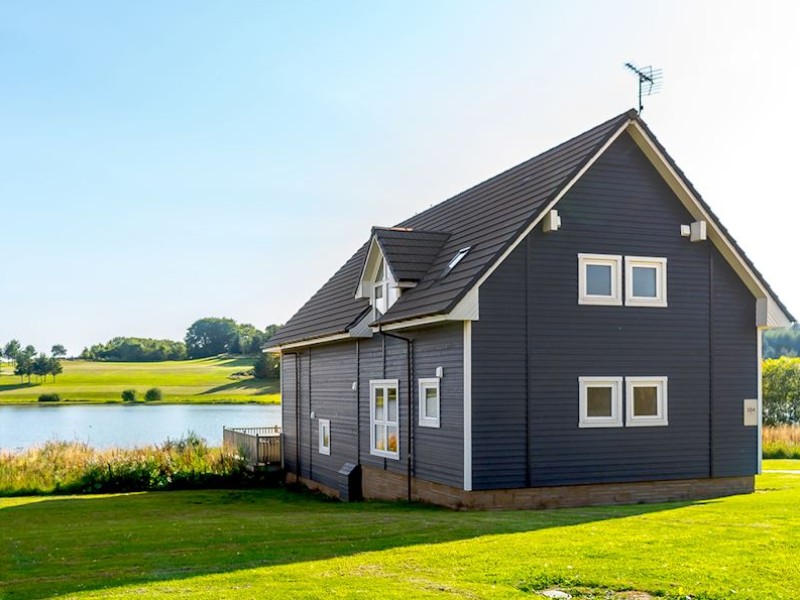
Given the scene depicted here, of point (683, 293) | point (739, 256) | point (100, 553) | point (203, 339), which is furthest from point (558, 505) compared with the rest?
point (203, 339)

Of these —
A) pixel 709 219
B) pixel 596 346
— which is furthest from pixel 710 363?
pixel 709 219

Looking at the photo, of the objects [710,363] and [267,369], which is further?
[267,369]

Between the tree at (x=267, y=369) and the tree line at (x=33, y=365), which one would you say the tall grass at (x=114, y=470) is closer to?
the tree at (x=267, y=369)

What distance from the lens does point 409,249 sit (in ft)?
64.4

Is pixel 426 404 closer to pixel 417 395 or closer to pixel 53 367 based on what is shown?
pixel 417 395

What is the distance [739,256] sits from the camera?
17938mm

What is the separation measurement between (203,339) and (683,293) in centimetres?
11744

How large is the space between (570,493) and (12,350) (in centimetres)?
10517

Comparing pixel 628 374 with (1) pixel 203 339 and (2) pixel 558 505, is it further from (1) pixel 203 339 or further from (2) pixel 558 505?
(1) pixel 203 339

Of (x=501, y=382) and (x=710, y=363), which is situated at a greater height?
(x=710, y=363)

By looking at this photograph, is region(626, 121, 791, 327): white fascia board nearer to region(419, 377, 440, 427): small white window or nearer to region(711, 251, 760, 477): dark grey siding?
region(711, 251, 760, 477): dark grey siding

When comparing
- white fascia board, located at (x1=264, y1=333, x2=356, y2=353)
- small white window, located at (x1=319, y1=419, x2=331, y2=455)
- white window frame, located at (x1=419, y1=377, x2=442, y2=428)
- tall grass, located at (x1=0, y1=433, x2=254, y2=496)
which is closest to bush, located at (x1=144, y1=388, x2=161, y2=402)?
tall grass, located at (x1=0, y1=433, x2=254, y2=496)

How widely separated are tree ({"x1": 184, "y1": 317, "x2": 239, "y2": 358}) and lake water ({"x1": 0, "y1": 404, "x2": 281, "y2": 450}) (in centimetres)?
5048

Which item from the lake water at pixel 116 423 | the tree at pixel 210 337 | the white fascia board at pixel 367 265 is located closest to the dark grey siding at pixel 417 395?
the white fascia board at pixel 367 265
